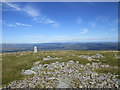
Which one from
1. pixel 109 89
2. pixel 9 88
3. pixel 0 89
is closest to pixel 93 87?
pixel 109 89

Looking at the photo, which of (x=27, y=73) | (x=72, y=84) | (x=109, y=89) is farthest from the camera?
(x=27, y=73)

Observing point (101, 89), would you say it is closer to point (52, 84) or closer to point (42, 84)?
point (52, 84)

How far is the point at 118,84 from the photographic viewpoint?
1048 cm

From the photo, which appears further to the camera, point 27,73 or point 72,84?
point 27,73

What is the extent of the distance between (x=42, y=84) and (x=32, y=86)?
1.18m

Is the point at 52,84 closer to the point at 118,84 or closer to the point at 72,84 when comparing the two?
the point at 72,84

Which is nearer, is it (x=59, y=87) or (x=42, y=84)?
(x=59, y=87)

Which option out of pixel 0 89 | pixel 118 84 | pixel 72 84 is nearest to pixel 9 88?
Result: pixel 0 89

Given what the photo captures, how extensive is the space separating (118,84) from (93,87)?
3021 millimetres

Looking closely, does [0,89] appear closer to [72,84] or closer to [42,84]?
[42,84]

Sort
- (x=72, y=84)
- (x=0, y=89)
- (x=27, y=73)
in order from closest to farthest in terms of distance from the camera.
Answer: (x=0, y=89), (x=72, y=84), (x=27, y=73)

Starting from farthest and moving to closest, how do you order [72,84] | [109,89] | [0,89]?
[72,84]
[0,89]
[109,89]

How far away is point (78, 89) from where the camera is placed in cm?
991

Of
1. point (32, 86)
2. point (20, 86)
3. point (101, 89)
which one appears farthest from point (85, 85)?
point (20, 86)
